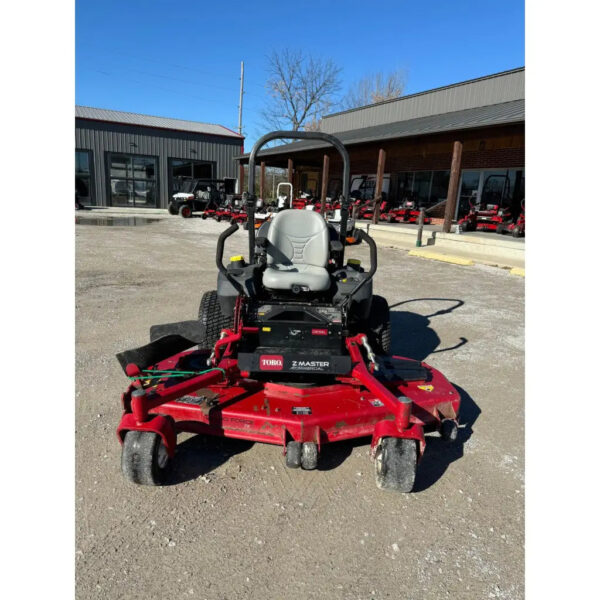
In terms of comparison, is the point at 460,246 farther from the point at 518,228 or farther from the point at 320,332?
the point at 320,332

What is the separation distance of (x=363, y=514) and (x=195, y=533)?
0.82 meters

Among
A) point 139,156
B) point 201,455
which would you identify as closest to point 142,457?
point 201,455

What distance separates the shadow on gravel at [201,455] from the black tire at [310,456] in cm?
47

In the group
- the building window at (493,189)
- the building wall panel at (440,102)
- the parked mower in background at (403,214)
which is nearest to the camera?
the building window at (493,189)

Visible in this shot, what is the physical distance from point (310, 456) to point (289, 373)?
2.16 ft

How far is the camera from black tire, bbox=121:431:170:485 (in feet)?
7.73

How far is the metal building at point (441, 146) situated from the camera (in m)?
12.4

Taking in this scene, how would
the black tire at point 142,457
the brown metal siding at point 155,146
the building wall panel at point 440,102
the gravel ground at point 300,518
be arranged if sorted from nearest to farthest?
the gravel ground at point 300,518 → the black tire at point 142,457 → the building wall panel at point 440,102 → the brown metal siding at point 155,146

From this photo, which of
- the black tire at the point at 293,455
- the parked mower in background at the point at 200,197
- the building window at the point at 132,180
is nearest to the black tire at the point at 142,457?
the black tire at the point at 293,455

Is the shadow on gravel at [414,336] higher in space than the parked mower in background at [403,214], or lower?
lower

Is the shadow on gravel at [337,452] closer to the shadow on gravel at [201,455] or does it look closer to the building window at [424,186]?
the shadow on gravel at [201,455]

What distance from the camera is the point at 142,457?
2.35 metres

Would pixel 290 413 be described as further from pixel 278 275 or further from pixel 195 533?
pixel 278 275
